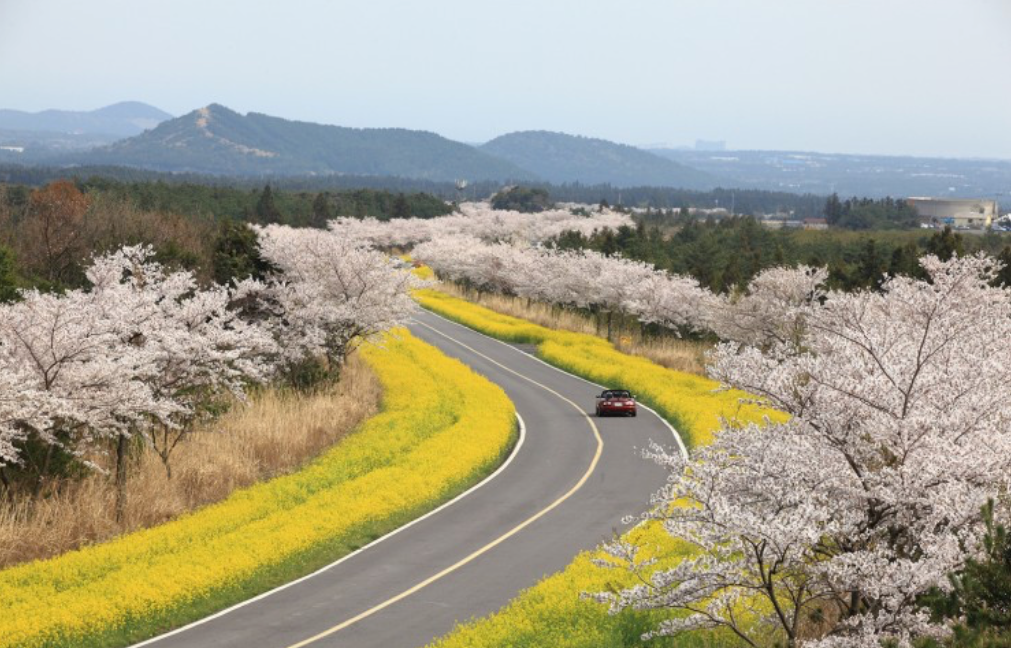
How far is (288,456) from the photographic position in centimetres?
3278

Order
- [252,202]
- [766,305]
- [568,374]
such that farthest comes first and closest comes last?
[252,202]
[766,305]
[568,374]

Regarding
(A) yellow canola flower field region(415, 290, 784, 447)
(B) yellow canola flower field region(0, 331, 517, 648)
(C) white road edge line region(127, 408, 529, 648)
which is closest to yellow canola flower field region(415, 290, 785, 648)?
(A) yellow canola flower field region(415, 290, 784, 447)

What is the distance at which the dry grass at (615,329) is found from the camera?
58.7 metres

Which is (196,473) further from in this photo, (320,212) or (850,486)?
(320,212)

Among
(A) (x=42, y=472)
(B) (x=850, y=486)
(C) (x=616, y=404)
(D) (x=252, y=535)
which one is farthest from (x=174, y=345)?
(C) (x=616, y=404)

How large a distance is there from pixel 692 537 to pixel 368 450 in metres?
21.6

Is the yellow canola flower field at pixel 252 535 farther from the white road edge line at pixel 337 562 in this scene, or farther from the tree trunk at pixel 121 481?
the tree trunk at pixel 121 481

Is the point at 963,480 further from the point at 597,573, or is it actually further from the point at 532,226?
the point at 532,226

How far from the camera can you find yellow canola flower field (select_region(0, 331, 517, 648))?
18953 mm

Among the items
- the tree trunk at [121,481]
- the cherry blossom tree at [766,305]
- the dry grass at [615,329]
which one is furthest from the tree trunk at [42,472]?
the cherry blossom tree at [766,305]

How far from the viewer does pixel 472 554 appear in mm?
24562

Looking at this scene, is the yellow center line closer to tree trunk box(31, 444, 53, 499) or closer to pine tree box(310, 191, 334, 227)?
tree trunk box(31, 444, 53, 499)

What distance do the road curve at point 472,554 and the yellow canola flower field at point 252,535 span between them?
70 cm

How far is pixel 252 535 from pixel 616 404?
2193 cm
